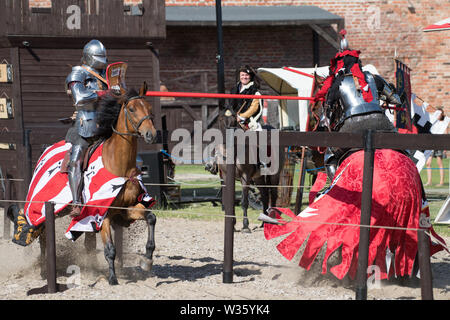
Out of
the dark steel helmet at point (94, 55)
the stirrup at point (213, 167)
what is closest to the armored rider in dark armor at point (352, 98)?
the dark steel helmet at point (94, 55)

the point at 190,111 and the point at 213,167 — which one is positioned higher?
the point at 190,111

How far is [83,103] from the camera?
6.57 metres

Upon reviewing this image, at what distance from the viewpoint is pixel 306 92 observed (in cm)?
1260

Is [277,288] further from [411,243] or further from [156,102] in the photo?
[156,102]

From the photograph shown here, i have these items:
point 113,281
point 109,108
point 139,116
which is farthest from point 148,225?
point 109,108

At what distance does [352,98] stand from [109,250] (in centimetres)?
256

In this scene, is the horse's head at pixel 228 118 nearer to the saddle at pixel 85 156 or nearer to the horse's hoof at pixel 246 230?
the horse's hoof at pixel 246 230

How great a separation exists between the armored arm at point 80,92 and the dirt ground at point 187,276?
1556 millimetres

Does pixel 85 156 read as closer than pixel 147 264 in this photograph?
No

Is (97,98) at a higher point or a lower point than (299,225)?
higher

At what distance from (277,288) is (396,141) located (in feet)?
5.50

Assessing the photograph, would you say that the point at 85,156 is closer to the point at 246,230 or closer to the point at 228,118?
the point at 246,230

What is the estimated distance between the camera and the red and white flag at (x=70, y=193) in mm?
6535
